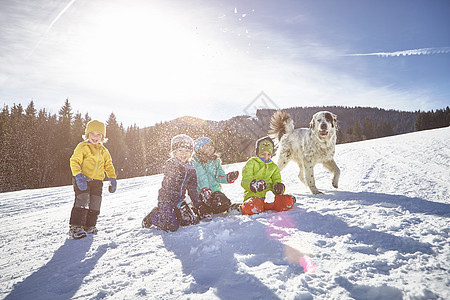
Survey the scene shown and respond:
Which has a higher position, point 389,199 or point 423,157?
point 423,157

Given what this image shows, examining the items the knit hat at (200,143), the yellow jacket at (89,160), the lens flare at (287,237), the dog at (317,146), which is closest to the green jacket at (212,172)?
the knit hat at (200,143)

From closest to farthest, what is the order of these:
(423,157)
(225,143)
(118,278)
A: (118,278) → (423,157) → (225,143)

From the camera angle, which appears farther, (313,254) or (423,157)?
(423,157)

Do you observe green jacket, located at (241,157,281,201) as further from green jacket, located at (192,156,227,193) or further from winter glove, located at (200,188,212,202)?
winter glove, located at (200,188,212,202)

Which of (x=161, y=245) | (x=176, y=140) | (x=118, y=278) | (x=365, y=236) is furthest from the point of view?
(x=176, y=140)

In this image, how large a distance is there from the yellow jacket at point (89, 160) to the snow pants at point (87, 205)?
0.14 metres

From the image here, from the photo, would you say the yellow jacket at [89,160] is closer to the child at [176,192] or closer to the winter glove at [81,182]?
the winter glove at [81,182]

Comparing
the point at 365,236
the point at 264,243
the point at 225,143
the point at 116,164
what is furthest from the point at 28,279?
the point at 116,164

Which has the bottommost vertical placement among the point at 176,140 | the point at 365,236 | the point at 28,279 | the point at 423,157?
the point at 28,279

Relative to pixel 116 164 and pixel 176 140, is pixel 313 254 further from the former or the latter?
pixel 116 164

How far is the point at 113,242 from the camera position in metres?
2.71

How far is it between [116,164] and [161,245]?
2127 inches

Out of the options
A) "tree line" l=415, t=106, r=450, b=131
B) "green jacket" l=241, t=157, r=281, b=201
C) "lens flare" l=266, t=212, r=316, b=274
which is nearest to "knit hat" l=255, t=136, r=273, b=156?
"green jacket" l=241, t=157, r=281, b=201

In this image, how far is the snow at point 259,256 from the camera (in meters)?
1.50
